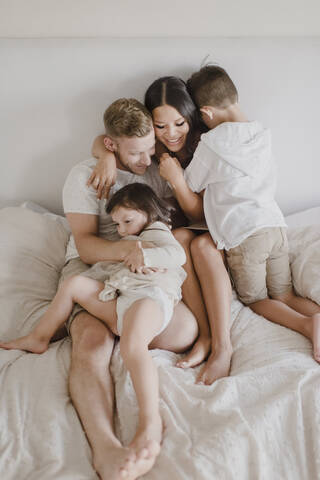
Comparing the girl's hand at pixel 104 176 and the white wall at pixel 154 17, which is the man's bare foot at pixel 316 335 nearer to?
the girl's hand at pixel 104 176

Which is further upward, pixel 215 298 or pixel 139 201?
pixel 139 201

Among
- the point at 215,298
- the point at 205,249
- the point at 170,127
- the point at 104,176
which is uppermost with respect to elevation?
the point at 170,127

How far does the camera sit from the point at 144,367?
1.04m

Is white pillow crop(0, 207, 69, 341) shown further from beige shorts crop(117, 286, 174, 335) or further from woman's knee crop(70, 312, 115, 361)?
beige shorts crop(117, 286, 174, 335)

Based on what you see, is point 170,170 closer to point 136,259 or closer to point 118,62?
point 136,259

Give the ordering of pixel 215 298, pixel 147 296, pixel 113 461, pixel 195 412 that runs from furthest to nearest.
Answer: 1. pixel 215 298
2. pixel 147 296
3. pixel 195 412
4. pixel 113 461

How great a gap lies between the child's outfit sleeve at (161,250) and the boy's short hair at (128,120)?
0.32m

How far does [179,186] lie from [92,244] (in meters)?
0.36

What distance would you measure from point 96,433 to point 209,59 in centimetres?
136

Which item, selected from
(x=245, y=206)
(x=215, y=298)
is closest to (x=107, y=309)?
(x=215, y=298)

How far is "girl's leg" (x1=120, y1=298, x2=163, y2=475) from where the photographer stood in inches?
37.3

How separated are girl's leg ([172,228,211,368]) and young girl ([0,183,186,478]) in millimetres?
79

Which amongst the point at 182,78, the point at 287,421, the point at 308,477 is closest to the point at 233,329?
the point at 287,421

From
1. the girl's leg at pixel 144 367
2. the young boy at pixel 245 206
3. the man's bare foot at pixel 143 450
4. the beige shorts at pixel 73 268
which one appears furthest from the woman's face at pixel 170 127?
the man's bare foot at pixel 143 450
